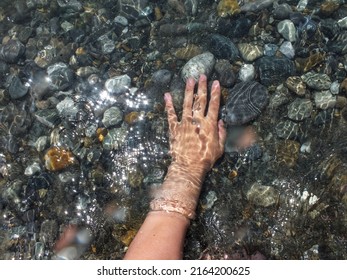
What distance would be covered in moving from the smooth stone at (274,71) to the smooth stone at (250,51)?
18 centimetres

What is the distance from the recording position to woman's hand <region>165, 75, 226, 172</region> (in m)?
4.61

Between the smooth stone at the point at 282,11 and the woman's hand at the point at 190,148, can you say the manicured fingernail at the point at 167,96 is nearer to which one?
the woman's hand at the point at 190,148

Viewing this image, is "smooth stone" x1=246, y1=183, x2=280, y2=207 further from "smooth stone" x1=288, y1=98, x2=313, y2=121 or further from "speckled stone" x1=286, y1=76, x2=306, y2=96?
"speckled stone" x1=286, y1=76, x2=306, y2=96

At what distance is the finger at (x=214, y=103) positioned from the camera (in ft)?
15.6

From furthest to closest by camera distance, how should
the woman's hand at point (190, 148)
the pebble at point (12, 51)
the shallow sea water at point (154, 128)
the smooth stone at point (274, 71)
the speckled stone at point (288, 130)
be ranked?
the pebble at point (12, 51) < the smooth stone at point (274, 71) < the speckled stone at point (288, 130) < the woman's hand at point (190, 148) < the shallow sea water at point (154, 128)

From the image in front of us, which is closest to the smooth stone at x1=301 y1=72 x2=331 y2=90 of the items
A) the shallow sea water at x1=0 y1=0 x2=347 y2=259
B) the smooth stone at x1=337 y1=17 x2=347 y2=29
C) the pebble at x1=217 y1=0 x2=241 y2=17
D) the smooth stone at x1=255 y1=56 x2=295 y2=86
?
the shallow sea water at x1=0 y1=0 x2=347 y2=259

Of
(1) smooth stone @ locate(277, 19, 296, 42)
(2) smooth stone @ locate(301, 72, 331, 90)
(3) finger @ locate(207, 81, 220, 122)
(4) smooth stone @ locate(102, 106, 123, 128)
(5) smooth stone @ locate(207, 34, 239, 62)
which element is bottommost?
(4) smooth stone @ locate(102, 106, 123, 128)

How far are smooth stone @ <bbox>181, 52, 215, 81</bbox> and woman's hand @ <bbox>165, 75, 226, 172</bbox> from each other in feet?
0.26

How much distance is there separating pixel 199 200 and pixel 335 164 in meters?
1.52

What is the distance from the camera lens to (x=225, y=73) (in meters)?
4.89

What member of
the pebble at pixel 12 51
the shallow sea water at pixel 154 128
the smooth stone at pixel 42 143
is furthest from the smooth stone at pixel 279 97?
the pebble at pixel 12 51

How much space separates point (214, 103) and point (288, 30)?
4.44 feet

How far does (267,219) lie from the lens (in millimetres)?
4254
